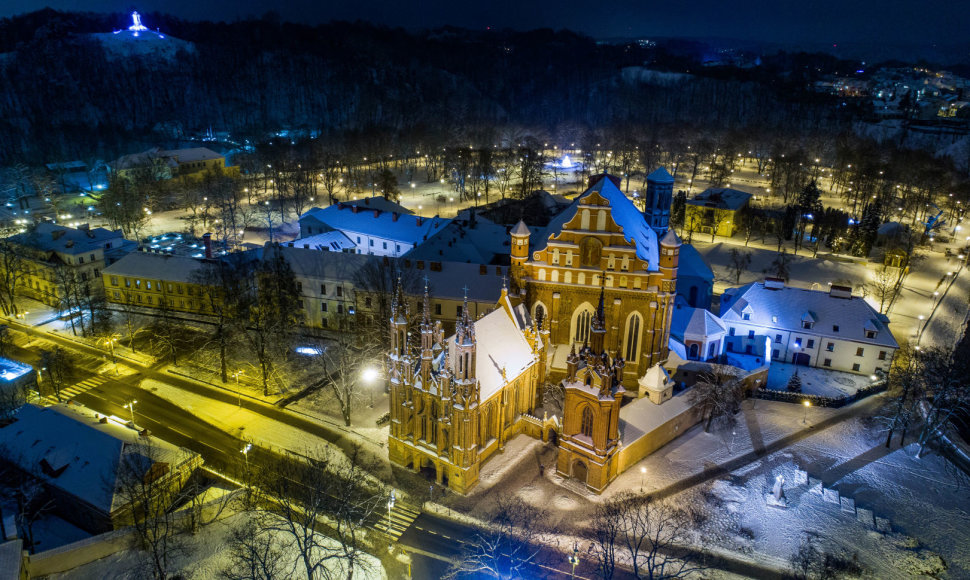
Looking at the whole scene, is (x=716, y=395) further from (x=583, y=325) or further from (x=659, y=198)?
(x=659, y=198)

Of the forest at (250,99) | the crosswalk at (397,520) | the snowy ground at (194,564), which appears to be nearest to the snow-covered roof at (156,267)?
the snowy ground at (194,564)

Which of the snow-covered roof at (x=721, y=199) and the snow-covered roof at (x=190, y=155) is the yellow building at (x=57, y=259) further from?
the snow-covered roof at (x=721, y=199)

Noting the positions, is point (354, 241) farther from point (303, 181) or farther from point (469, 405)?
point (469, 405)

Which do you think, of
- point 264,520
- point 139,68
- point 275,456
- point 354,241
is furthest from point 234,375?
point 139,68

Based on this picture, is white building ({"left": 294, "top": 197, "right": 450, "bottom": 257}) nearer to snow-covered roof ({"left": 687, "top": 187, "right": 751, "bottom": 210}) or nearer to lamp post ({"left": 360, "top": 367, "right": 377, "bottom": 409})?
lamp post ({"left": 360, "top": 367, "right": 377, "bottom": 409})

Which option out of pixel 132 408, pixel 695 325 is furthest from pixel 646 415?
pixel 132 408

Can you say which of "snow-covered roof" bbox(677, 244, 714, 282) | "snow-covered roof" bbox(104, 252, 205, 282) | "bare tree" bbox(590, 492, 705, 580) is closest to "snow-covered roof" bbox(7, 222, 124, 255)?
"snow-covered roof" bbox(104, 252, 205, 282)
